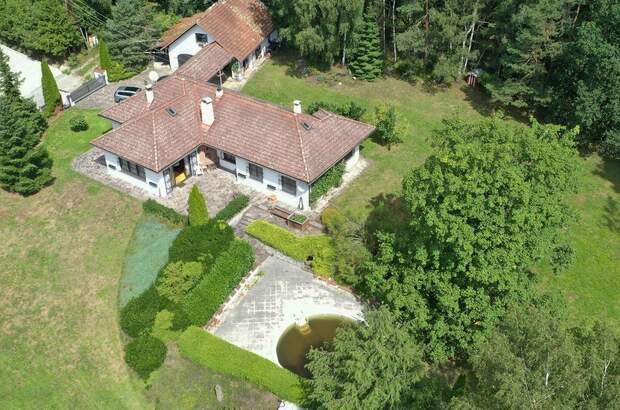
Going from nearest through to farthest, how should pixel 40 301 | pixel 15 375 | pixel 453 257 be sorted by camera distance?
pixel 453 257, pixel 15 375, pixel 40 301

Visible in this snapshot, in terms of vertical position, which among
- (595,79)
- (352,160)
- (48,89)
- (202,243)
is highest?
(595,79)

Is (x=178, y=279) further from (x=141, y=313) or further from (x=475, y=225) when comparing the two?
(x=475, y=225)

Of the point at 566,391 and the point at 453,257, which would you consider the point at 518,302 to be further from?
the point at 566,391

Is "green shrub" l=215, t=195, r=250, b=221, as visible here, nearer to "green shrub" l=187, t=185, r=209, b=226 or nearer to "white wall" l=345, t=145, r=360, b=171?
"green shrub" l=187, t=185, r=209, b=226

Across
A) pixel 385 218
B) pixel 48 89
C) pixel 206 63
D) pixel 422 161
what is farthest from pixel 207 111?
pixel 48 89

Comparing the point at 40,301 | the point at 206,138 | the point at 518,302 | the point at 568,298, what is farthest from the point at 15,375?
the point at 568,298

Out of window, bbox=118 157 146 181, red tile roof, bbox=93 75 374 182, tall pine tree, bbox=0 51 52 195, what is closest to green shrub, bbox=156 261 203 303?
red tile roof, bbox=93 75 374 182
